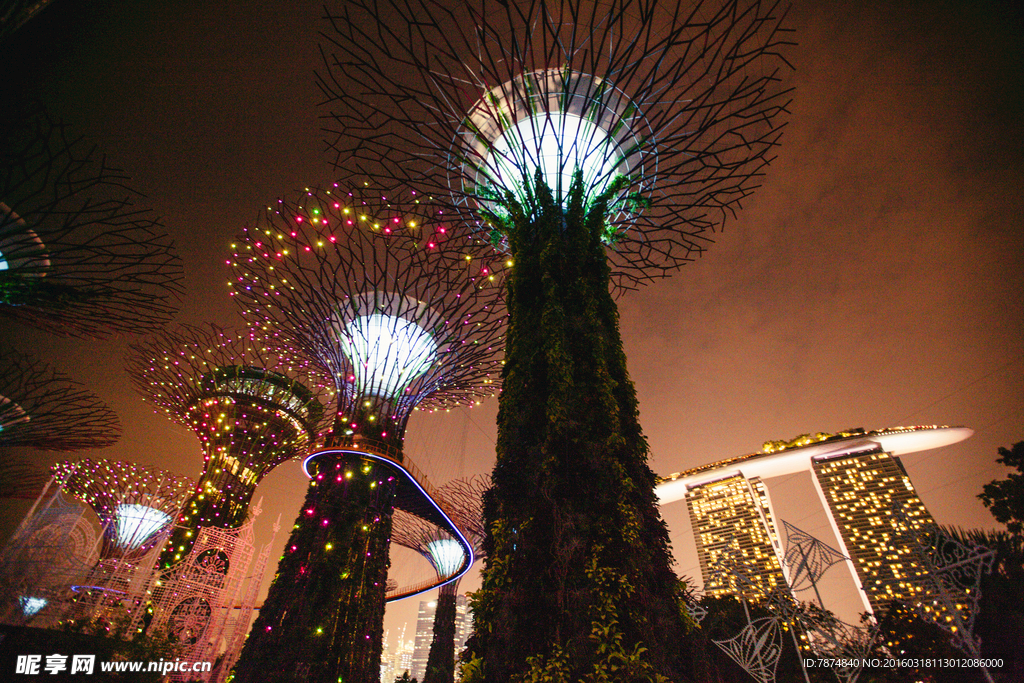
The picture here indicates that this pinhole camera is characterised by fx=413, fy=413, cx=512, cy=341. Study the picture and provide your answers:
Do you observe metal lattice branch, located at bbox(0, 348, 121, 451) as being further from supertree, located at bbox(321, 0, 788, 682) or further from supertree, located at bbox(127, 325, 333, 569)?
supertree, located at bbox(321, 0, 788, 682)

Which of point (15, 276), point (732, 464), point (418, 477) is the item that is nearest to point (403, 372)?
point (418, 477)

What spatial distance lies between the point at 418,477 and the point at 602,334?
10.9 meters

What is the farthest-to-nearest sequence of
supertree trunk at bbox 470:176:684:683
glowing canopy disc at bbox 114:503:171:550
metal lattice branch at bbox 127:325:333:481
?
1. glowing canopy disc at bbox 114:503:171:550
2. metal lattice branch at bbox 127:325:333:481
3. supertree trunk at bbox 470:176:684:683

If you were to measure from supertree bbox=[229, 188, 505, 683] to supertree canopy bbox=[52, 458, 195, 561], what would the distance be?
1289 centimetres

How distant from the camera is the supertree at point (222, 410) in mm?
17281

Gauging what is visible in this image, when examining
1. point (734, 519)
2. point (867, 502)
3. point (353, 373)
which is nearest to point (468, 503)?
point (353, 373)

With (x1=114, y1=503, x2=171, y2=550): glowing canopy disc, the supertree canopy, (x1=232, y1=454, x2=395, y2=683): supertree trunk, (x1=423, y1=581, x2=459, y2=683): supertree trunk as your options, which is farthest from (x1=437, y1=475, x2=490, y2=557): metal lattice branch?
(x1=114, y1=503, x2=171, y2=550): glowing canopy disc

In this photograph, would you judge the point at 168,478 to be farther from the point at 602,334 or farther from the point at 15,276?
the point at 602,334

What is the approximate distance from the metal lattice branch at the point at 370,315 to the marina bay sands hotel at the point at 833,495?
28633 millimetres

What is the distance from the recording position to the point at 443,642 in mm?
20734

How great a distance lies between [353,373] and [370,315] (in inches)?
81.6

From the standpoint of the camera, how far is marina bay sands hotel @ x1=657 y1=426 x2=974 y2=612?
134 feet

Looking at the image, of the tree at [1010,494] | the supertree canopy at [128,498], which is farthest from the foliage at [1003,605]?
the supertree canopy at [128,498]

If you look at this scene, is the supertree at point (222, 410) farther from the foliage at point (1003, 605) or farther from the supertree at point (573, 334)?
the foliage at point (1003, 605)
